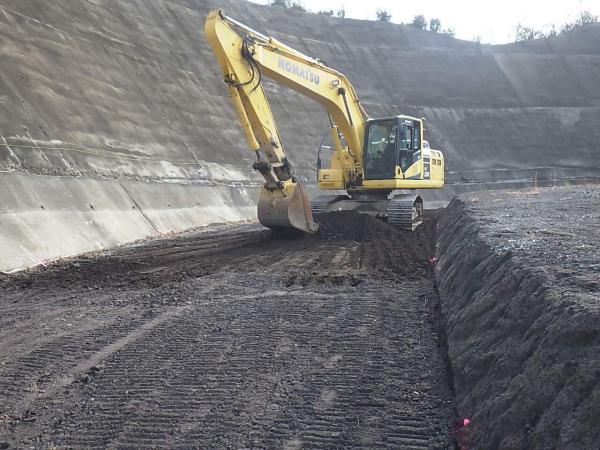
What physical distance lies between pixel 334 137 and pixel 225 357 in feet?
29.8

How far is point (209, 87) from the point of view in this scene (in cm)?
2195

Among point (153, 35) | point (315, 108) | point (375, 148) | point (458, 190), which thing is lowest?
point (458, 190)

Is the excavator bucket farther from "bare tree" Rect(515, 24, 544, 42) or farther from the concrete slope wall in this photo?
"bare tree" Rect(515, 24, 544, 42)

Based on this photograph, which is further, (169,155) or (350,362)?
(169,155)

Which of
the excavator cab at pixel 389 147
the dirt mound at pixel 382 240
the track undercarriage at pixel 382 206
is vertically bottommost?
the dirt mound at pixel 382 240

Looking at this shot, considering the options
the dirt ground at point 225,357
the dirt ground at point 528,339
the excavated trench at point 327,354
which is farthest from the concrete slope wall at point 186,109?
the dirt ground at point 528,339

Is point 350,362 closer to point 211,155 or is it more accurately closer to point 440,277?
point 440,277

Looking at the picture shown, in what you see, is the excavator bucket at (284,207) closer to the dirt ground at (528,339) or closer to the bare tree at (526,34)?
the dirt ground at (528,339)

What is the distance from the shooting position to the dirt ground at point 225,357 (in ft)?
11.1

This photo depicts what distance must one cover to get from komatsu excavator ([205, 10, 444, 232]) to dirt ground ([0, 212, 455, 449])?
2160mm

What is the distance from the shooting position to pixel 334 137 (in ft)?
42.3

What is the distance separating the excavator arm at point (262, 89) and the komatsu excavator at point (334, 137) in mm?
17

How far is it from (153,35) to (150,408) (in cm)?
2043

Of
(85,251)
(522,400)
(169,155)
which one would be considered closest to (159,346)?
Result: (522,400)
